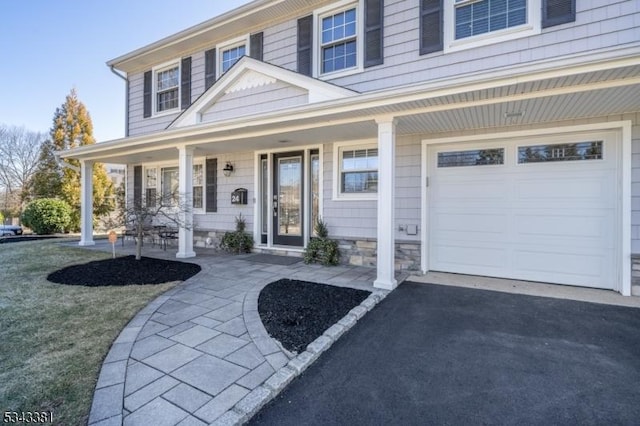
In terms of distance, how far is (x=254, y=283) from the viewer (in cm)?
466

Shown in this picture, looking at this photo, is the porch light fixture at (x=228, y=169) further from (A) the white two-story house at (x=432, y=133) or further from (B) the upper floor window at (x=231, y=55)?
(B) the upper floor window at (x=231, y=55)

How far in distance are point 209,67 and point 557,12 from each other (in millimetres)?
6793

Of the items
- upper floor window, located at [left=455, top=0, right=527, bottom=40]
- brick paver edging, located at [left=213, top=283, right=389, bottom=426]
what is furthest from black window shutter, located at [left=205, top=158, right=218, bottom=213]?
upper floor window, located at [left=455, top=0, right=527, bottom=40]

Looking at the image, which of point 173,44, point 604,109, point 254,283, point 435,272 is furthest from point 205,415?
point 173,44

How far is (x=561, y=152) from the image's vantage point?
15.0ft

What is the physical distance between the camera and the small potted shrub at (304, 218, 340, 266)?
5.95m

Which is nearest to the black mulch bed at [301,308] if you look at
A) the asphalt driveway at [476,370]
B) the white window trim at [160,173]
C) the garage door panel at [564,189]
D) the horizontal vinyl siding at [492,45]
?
the asphalt driveway at [476,370]

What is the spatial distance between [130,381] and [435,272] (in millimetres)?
4564

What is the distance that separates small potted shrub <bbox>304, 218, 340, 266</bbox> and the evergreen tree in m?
12.5

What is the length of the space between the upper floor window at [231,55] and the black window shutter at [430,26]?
13.2 feet

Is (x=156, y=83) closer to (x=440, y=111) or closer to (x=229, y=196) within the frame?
(x=229, y=196)

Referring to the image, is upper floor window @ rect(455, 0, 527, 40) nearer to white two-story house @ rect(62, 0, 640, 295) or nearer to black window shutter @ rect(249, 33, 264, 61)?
white two-story house @ rect(62, 0, 640, 295)

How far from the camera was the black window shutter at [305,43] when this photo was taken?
6.26 meters

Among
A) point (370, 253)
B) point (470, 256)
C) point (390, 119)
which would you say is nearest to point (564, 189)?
point (470, 256)
